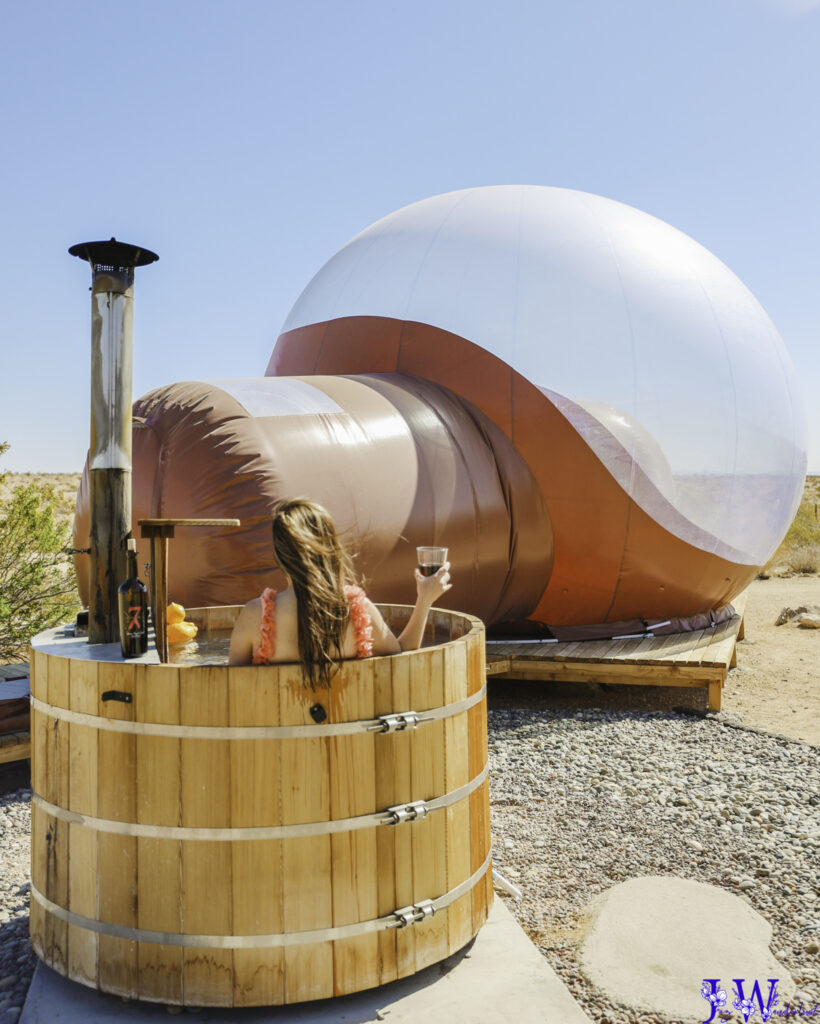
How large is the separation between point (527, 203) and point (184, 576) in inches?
191

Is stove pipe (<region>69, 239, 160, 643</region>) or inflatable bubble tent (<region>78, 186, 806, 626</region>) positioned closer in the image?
stove pipe (<region>69, 239, 160, 643</region>)

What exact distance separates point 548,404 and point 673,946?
14.5ft

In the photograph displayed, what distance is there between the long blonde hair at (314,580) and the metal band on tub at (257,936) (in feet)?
2.51

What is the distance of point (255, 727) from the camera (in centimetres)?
254

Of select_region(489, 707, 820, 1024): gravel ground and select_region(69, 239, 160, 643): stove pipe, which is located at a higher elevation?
select_region(69, 239, 160, 643): stove pipe

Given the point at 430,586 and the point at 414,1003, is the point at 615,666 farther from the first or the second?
the point at 414,1003

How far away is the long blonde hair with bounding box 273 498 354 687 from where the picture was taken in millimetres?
2580

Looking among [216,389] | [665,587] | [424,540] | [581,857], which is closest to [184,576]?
[216,389]

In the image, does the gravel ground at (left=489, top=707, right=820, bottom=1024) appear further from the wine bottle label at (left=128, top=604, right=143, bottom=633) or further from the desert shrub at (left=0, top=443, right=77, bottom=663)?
the desert shrub at (left=0, top=443, right=77, bottom=663)

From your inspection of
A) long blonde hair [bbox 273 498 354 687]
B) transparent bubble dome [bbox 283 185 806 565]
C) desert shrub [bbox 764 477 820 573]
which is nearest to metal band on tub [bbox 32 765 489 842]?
long blonde hair [bbox 273 498 354 687]

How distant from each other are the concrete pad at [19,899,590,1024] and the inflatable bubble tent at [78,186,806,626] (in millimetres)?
2966

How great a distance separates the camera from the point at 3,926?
3.38 m

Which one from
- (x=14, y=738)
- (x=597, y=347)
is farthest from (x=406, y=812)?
(x=597, y=347)

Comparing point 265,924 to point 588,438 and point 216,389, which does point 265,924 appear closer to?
point 216,389
